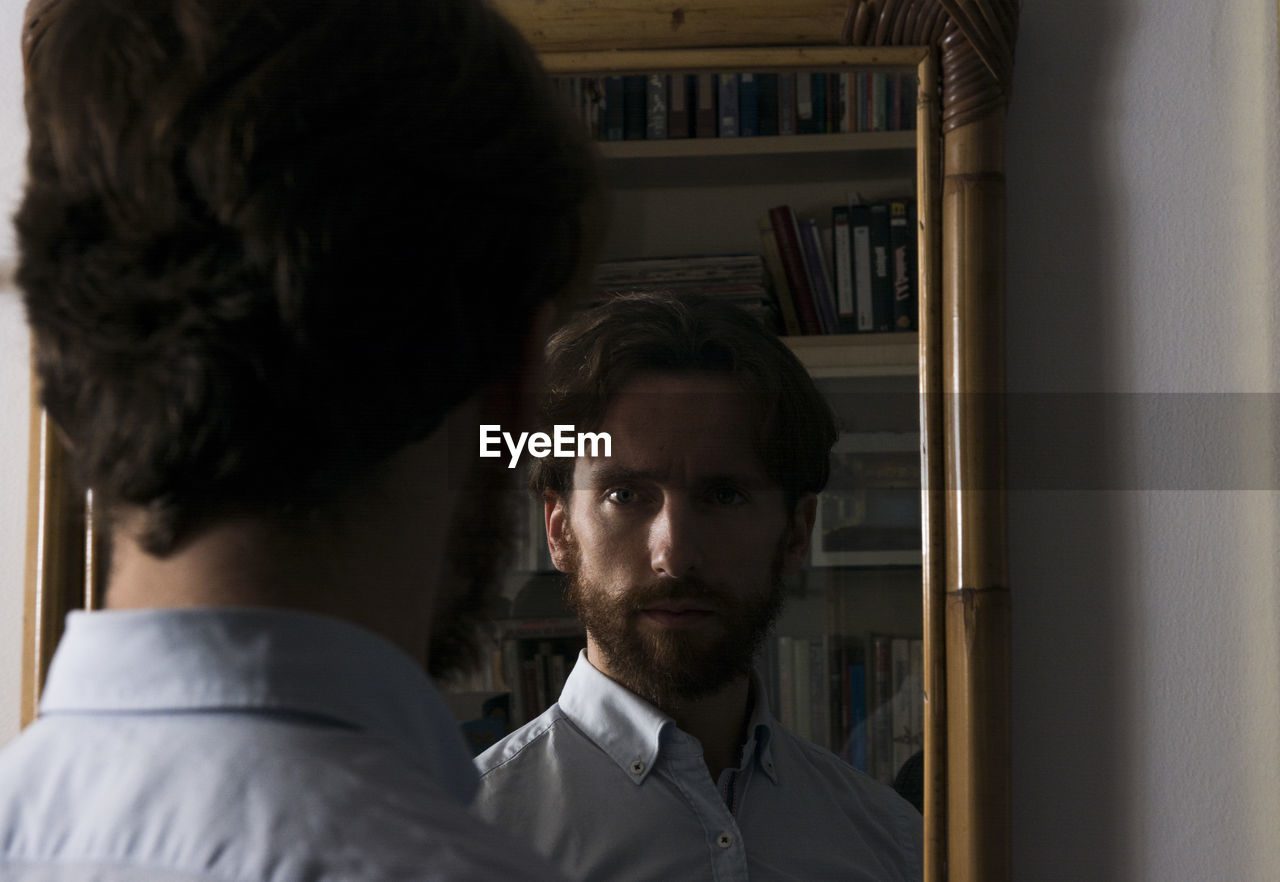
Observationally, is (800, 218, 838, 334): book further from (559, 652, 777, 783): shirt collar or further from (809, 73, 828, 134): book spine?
(559, 652, 777, 783): shirt collar

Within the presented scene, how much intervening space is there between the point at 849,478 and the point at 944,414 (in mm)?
104

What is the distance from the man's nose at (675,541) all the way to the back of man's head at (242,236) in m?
0.41

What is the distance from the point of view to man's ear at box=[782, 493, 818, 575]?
2.89ft

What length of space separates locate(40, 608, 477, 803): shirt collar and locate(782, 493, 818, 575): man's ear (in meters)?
0.50

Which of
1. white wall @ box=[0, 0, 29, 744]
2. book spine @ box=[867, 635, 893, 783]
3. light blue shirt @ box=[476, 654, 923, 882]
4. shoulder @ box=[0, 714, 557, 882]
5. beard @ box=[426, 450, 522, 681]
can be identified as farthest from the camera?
white wall @ box=[0, 0, 29, 744]

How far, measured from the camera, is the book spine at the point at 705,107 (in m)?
0.96

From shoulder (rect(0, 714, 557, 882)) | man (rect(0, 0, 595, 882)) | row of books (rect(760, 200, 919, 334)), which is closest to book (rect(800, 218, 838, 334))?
row of books (rect(760, 200, 919, 334))

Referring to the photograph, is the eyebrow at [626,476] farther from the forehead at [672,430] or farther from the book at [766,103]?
the book at [766,103]

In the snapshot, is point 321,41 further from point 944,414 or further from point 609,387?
point 944,414

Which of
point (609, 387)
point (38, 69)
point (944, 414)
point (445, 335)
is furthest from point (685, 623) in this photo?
point (38, 69)

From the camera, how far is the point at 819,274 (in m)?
0.92

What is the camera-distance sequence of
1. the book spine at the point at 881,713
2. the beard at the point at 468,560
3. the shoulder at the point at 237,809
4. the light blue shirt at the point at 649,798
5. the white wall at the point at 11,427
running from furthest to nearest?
the white wall at the point at 11,427 → the book spine at the point at 881,713 → the light blue shirt at the point at 649,798 → the beard at the point at 468,560 → the shoulder at the point at 237,809

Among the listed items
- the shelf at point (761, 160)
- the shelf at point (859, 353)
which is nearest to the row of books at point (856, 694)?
the shelf at point (859, 353)

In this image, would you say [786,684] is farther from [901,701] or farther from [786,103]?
[786,103]
